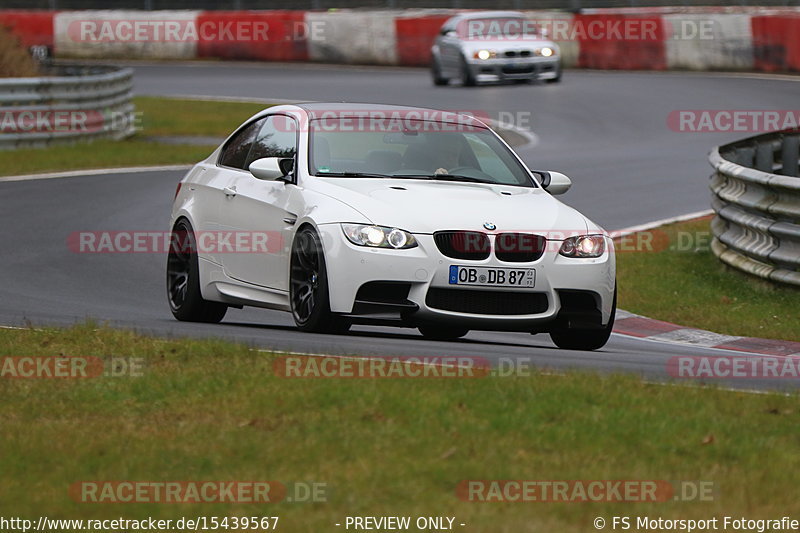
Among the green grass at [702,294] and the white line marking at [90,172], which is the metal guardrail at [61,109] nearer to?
the white line marking at [90,172]

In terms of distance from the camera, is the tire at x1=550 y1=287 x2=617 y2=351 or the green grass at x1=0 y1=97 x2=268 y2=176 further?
the green grass at x1=0 y1=97 x2=268 y2=176

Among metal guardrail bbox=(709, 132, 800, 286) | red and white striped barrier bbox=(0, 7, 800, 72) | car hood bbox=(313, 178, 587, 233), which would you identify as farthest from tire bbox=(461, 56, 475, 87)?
car hood bbox=(313, 178, 587, 233)

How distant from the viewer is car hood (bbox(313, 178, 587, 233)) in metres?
9.62

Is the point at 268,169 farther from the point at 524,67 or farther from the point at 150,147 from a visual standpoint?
the point at 524,67

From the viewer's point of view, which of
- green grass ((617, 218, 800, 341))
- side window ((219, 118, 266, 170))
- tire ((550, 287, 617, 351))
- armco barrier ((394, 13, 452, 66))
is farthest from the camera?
armco barrier ((394, 13, 452, 66))

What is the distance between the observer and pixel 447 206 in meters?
9.80

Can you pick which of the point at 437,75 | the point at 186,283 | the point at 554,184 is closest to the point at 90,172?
the point at 186,283

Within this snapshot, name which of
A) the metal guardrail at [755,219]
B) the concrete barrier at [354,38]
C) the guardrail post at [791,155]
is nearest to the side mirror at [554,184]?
the metal guardrail at [755,219]

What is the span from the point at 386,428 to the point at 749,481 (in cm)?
153

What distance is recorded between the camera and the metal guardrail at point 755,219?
13.3m

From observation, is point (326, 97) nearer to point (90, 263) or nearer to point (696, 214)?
point (696, 214)

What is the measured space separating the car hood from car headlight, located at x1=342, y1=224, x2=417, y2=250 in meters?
0.04

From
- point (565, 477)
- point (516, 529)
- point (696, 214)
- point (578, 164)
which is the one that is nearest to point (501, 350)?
point (565, 477)

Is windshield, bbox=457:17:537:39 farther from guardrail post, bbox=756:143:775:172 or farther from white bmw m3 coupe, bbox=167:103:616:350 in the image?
white bmw m3 coupe, bbox=167:103:616:350
